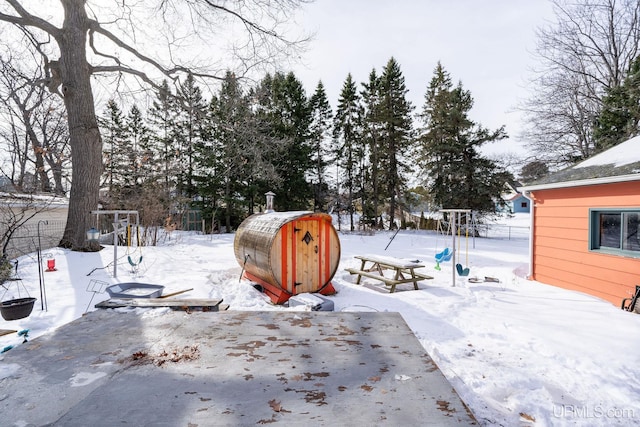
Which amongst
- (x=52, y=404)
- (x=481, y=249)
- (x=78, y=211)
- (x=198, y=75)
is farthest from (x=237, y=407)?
(x=481, y=249)

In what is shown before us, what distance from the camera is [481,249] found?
13.5 meters

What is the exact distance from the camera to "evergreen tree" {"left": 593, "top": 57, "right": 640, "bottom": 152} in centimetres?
1298

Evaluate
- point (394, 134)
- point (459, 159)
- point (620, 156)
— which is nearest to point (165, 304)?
point (620, 156)

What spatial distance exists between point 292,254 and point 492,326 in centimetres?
351

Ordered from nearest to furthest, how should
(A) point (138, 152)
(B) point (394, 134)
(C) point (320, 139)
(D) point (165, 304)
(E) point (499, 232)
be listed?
(D) point (165, 304) → (A) point (138, 152) → (E) point (499, 232) → (B) point (394, 134) → (C) point (320, 139)

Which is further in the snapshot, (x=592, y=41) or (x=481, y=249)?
(x=592, y=41)

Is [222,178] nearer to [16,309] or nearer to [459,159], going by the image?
[459,159]


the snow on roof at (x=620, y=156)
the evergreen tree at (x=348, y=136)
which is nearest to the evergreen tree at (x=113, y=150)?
the evergreen tree at (x=348, y=136)

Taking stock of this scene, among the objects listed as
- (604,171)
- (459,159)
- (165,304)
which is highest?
(459,159)

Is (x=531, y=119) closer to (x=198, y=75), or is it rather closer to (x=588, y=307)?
(x=588, y=307)

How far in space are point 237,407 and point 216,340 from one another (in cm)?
78

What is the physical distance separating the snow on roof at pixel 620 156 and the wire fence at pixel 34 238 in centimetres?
1318

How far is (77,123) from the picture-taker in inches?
360

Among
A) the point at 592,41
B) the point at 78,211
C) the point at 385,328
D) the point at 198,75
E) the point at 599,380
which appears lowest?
the point at 599,380
